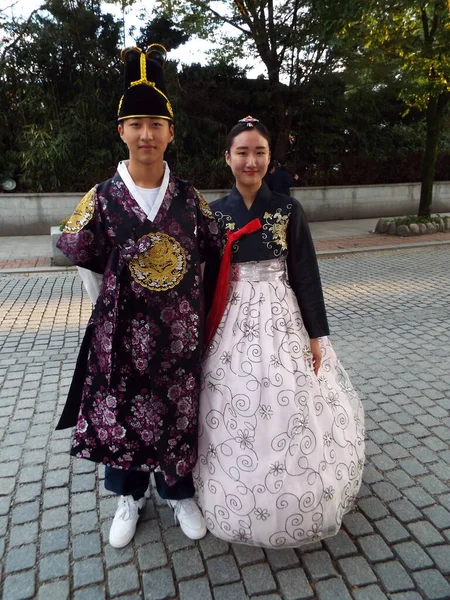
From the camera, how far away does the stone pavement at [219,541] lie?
1.92 m

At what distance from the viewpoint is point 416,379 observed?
3816 millimetres

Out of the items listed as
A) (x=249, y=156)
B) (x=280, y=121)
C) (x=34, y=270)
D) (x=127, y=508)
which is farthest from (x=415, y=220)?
(x=127, y=508)

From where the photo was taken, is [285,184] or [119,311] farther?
[285,184]

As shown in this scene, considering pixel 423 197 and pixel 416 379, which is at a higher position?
pixel 423 197

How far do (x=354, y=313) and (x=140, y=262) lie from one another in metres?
4.15

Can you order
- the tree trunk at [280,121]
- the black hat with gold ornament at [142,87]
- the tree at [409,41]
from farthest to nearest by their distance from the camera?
the tree trunk at [280,121] → the tree at [409,41] → the black hat with gold ornament at [142,87]

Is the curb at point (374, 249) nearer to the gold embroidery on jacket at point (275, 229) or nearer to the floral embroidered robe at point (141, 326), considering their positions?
the gold embroidery on jacket at point (275, 229)

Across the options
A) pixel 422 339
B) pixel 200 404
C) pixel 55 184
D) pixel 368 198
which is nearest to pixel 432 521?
pixel 200 404

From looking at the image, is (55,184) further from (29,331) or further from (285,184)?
(29,331)

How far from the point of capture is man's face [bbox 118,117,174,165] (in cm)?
182

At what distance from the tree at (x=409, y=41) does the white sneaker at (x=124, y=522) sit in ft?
29.0

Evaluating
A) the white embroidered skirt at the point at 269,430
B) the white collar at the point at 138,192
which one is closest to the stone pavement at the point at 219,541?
the white embroidered skirt at the point at 269,430

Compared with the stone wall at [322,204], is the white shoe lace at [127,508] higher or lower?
lower

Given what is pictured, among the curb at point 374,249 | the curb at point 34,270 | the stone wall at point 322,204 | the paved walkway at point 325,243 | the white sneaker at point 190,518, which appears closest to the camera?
the white sneaker at point 190,518
